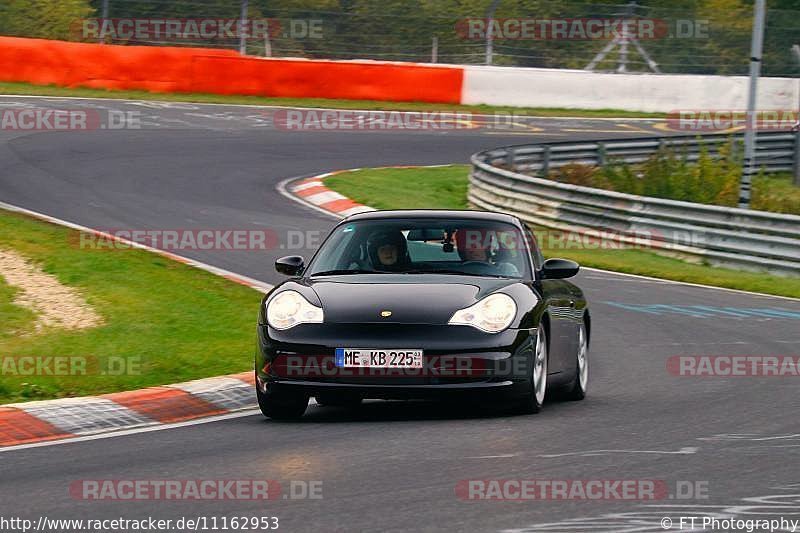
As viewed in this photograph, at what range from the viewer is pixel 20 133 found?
1117 inches

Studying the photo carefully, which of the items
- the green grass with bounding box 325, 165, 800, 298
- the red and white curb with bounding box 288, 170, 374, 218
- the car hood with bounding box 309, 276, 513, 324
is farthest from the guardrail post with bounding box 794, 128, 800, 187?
the car hood with bounding box 309, 276, 513, 324

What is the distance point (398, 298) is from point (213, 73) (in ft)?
92.0

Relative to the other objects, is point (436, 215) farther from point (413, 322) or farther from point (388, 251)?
point (413, 322)

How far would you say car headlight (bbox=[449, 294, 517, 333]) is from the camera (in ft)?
29.5

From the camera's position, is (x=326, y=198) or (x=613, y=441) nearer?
(x=613, y=441)

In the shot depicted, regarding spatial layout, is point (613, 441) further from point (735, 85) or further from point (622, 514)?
point (735, 85)

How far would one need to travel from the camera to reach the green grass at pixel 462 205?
19.2m

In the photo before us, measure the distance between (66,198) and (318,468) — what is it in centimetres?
1522

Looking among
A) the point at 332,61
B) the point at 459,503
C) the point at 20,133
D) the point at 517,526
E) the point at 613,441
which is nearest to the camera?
the point at 517,526

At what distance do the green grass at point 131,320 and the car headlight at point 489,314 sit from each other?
7.87 feet

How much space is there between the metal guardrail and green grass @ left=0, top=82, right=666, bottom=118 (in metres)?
9.42

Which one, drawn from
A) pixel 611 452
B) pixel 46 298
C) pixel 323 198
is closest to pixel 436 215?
pixel 611 452

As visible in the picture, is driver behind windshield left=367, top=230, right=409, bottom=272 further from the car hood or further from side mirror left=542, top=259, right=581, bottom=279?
side mirror left=542, top=259, right=581, bottom=279

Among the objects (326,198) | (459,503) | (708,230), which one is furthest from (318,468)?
(326,198)
